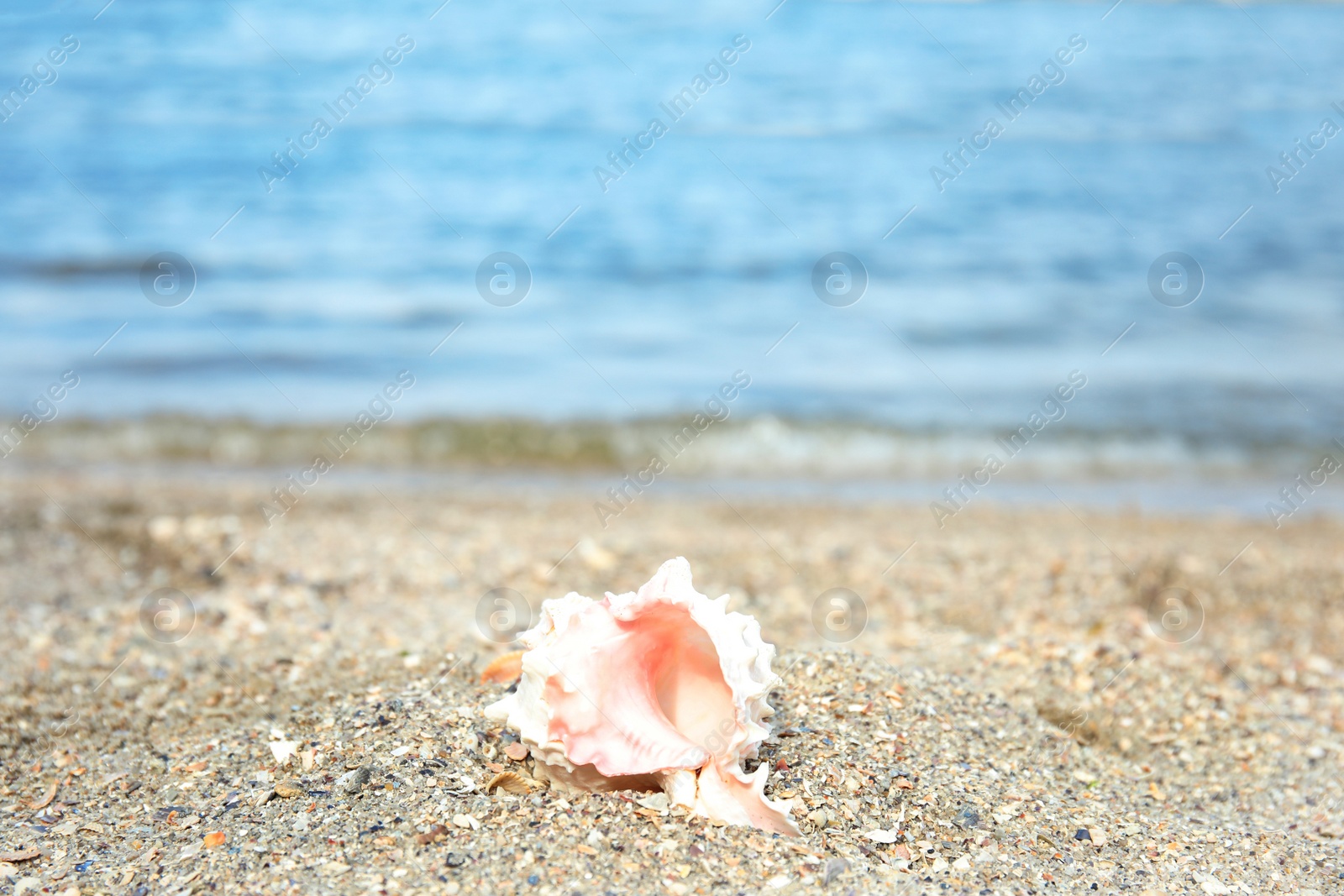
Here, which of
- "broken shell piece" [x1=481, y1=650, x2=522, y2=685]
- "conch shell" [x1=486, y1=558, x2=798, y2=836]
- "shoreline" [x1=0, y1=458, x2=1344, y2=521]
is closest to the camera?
"conch shell" [x1=486, y1=558, x2=798, y2=836]

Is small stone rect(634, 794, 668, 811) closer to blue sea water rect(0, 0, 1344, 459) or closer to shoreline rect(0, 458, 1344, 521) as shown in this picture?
shoreline rect(0, 458, 1344, 521)

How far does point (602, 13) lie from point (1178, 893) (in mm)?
20433

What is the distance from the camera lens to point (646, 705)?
2.12m

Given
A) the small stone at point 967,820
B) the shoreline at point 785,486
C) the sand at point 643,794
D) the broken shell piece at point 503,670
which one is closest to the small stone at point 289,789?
the sand at point 643,794

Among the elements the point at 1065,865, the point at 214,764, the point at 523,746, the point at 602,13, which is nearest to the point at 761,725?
the point at 523,746

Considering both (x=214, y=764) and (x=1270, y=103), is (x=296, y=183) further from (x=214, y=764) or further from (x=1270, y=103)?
(x=1270, y=103)

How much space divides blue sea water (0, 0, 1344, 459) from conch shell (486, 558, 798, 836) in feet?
17.7

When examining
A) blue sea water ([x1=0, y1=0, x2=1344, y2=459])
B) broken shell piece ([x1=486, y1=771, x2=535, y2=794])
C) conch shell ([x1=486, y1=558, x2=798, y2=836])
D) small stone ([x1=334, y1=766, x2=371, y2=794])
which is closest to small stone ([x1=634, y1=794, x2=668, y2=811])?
conch shell ([x1=486, y1=558, x2=798, y2=836])

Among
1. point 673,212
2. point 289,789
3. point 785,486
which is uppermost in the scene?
point 289,789

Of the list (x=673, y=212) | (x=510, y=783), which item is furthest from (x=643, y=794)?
(x=673, y=212)

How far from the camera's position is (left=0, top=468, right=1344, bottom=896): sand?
2.10 metres

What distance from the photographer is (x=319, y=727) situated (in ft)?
8.66

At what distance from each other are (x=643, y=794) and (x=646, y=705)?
Answer: 0.68 ft

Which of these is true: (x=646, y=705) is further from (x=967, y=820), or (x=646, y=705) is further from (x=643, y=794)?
(x=967, y=820)
